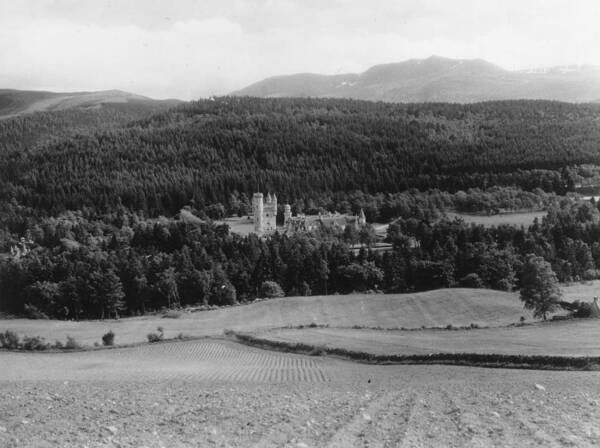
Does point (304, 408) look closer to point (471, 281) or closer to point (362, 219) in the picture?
point (471, 281)

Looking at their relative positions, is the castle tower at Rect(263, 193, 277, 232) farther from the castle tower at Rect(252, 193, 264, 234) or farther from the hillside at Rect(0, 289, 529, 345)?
the hillside at Rect(0, 289, 529, 345)

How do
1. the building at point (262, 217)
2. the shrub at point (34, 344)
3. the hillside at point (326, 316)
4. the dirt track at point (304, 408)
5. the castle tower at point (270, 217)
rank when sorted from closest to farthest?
the dirt track at point (304, 408), the shrub at point (34, 344), the hillside at point (326, 316), the building at point (262, 217), the castle tower at point (270, 217)

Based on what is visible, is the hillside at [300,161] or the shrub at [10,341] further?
the hillside at [300,161]

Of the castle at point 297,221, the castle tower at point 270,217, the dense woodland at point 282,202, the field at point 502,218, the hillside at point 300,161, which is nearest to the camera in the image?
the dense woodland at point 282,202

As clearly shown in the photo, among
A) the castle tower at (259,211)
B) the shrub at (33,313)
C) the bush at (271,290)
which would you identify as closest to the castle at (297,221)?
the castle tower at (259,211)

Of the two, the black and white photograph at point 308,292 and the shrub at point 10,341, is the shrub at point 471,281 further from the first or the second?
the shrub at point 10,341

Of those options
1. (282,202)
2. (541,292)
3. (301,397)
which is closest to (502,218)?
(282,202)

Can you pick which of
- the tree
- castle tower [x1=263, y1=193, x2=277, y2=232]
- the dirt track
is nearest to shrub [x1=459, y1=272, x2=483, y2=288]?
the tree
